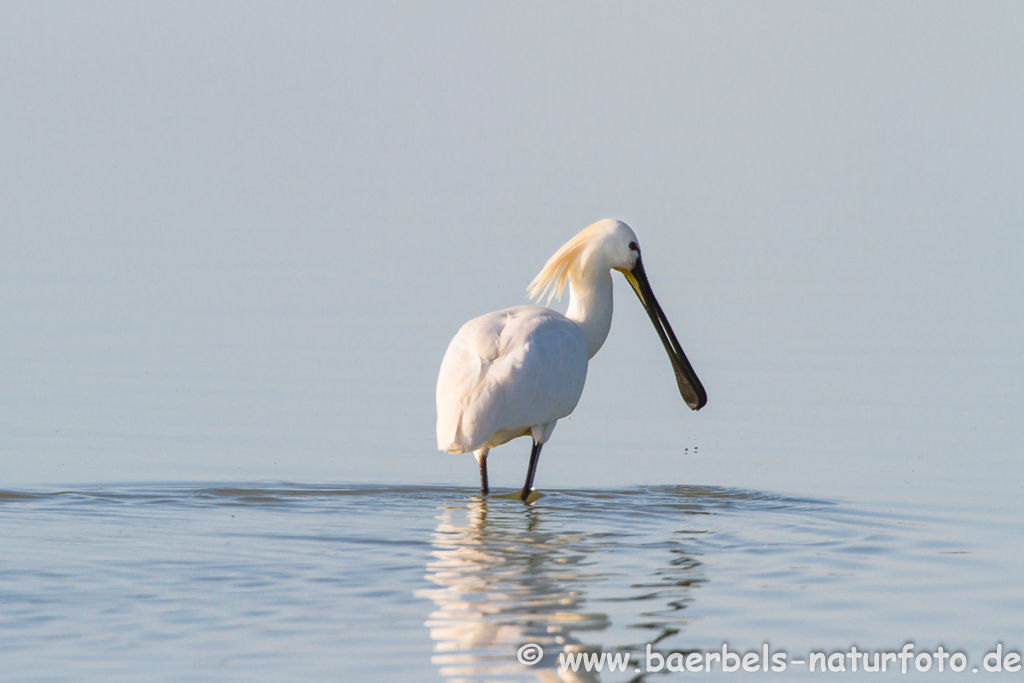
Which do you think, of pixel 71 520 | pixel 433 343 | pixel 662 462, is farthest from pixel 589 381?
pixel 71 520

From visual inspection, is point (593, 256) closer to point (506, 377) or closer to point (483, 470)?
point (506, 377)

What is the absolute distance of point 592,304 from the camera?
37.5 feet

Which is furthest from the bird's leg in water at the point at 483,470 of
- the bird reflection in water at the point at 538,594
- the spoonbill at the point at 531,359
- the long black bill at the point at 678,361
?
the long black bill at the point at 678,361

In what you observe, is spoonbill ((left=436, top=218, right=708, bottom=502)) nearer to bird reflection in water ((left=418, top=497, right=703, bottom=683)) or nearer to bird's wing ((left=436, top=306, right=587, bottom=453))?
bird's wing ((left=436, top=306, right=587, bottom=453))

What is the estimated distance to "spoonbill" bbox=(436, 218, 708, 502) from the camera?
10031 millimetres

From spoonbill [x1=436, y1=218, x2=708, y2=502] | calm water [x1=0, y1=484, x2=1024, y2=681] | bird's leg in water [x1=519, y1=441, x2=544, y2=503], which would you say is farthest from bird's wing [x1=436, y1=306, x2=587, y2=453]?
calm water [x1=0, y1=484, x2=1024, y2=681]

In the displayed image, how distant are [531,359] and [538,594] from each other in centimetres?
277

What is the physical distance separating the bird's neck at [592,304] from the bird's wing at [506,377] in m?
0.60

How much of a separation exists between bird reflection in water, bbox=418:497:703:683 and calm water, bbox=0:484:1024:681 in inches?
0.6

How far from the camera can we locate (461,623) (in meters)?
7.07

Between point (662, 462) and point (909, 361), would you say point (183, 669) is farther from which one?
point (909, 361)

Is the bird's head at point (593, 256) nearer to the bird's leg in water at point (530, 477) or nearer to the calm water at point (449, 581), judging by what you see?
the bird's leg in water at point (530, 477)

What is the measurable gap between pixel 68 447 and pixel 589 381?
5.20 meters

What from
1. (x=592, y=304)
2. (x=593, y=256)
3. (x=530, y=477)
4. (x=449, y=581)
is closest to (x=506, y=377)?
(x=530, y=477)
